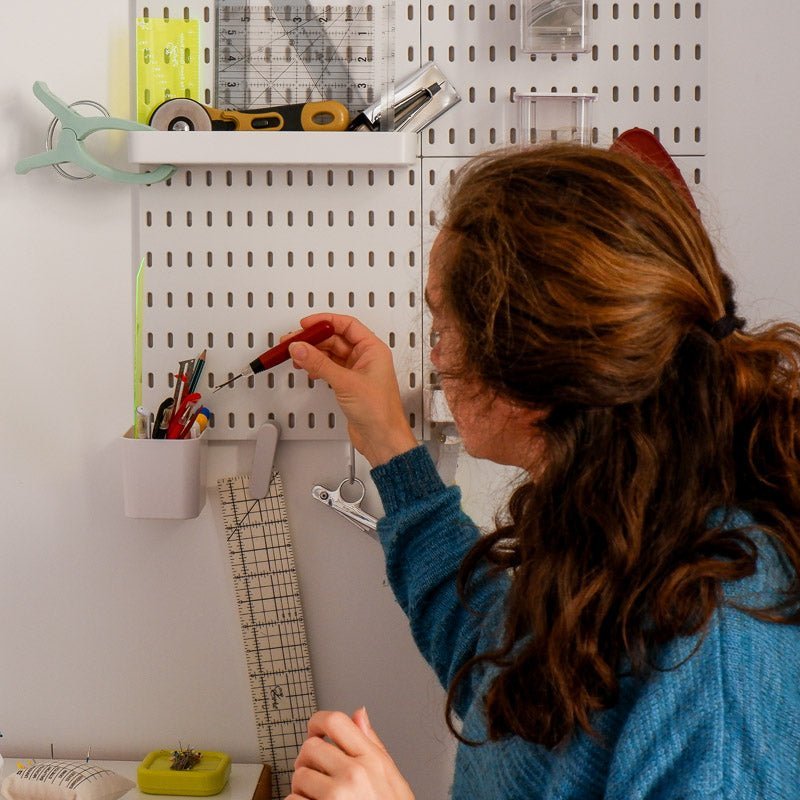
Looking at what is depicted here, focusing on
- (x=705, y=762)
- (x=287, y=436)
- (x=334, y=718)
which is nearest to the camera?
(x=705, y=762)

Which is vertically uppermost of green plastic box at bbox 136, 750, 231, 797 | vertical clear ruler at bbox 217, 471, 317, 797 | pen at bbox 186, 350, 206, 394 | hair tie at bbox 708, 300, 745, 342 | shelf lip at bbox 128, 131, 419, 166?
shelf lip at bbox 128, 131, 419, 166

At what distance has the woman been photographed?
0.63m

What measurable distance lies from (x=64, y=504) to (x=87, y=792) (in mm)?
342

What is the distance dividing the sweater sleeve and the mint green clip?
1.52 ft

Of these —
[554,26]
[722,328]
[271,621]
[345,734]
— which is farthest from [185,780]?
[554,26]

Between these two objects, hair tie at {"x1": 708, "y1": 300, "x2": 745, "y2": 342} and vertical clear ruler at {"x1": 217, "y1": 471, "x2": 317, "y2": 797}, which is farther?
vertical clear ruler at {"x1": 217, "y1": 471, "x2": 317, "y2": 797}

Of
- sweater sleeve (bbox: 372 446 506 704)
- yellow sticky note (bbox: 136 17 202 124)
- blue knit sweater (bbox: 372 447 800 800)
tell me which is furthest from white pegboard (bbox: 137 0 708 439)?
blue knit sweater (bbox: 372 447 800 800)

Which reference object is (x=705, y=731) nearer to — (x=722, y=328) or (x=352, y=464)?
(x=722, y=328)

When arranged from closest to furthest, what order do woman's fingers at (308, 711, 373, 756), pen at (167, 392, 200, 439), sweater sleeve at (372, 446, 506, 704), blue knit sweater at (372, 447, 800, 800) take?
blue knit sweater at (372, 447, 800, 800) < woman's fingers at (308, 711, 373, 756) < sweater sleeve at (372, 446, 506, 704) < pen at (167, 392, 200, 439)

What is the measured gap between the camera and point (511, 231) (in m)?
0.68

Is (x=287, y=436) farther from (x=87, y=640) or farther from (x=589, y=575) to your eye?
(x=589, y=575)

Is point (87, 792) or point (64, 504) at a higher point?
point (64, 504)

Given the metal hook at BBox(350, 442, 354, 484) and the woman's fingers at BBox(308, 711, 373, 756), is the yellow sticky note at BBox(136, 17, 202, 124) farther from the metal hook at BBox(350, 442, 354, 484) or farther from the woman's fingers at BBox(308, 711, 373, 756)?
the woman's fingers at BBox(308, 711, 373, 756)

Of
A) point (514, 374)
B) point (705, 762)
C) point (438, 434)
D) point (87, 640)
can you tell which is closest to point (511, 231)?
point (514, 374)
